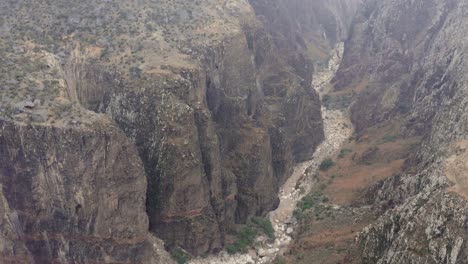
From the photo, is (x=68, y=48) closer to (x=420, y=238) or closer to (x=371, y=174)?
(x=371, y=174)

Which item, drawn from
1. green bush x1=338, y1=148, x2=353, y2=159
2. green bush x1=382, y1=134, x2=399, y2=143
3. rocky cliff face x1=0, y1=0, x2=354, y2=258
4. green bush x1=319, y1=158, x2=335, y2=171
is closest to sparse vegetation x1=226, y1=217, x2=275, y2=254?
rocky cliff face x1=0, y1=0, x2=354, y2=258

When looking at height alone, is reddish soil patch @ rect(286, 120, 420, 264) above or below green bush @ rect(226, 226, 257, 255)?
above

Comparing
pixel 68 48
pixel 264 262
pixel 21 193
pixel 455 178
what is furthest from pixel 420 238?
pixel 68 48

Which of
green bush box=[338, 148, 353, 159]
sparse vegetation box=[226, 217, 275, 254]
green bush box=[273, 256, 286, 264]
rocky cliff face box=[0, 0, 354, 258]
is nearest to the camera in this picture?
rocky cliff face box=[0, 0, 354, 258]

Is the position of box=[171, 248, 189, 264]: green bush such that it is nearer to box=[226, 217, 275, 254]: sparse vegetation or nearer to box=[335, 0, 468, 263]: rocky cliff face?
box=[226, 217, 275, 254]: sparse vegetation

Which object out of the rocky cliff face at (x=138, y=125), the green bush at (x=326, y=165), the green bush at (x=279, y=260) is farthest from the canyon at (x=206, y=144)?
the green bush at (x=279, y=260)

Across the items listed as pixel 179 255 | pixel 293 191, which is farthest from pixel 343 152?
pixel 179 255
